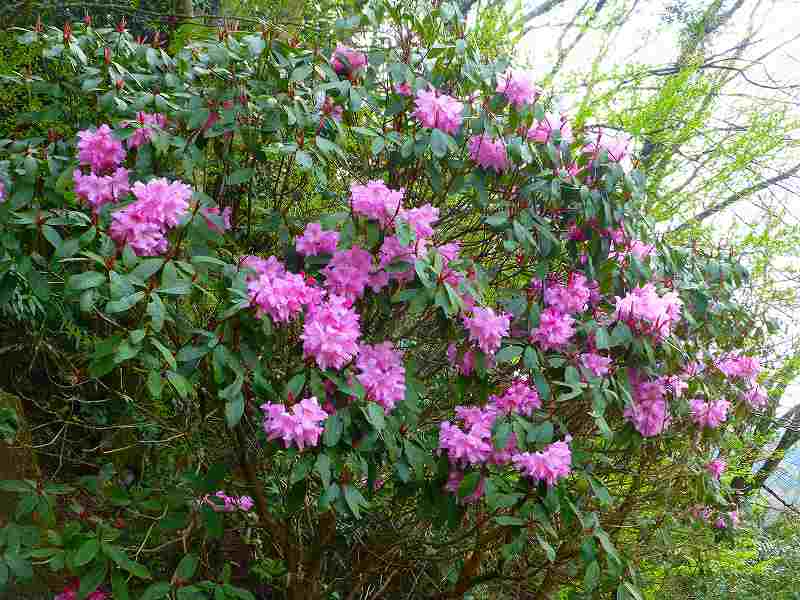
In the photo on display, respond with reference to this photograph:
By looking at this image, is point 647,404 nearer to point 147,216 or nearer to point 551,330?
point 551,330

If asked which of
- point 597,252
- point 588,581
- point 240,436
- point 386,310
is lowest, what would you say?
point 240,436

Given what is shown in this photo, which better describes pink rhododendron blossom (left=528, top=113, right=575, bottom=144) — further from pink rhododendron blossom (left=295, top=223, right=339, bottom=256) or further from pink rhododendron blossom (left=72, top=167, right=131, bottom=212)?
pink rhododendron blossom (left=72, top=167, right=131, bottom=212)

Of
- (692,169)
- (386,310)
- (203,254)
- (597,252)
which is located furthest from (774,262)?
(203,254)

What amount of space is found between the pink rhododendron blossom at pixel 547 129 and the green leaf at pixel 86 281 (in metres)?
1.16

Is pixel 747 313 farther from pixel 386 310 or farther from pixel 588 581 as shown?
pixel 386 310

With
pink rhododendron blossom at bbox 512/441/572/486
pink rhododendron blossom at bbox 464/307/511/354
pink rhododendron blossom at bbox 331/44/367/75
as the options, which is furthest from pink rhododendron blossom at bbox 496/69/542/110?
pink rhododendron blossom at bbox 512/441/572/486

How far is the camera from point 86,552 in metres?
1.63

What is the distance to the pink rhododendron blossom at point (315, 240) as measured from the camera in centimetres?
163

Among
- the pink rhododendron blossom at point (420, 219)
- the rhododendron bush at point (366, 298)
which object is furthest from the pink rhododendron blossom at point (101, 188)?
the pink rhododendron blossom at point (420, 219)

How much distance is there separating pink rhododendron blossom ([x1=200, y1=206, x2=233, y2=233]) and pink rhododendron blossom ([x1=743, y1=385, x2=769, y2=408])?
1764 mm

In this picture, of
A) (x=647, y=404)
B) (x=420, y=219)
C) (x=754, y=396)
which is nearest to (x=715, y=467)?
(x=754, y=396)

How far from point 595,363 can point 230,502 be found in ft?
4.06

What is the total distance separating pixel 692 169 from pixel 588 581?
3.35m

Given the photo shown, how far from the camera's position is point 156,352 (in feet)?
4.52
